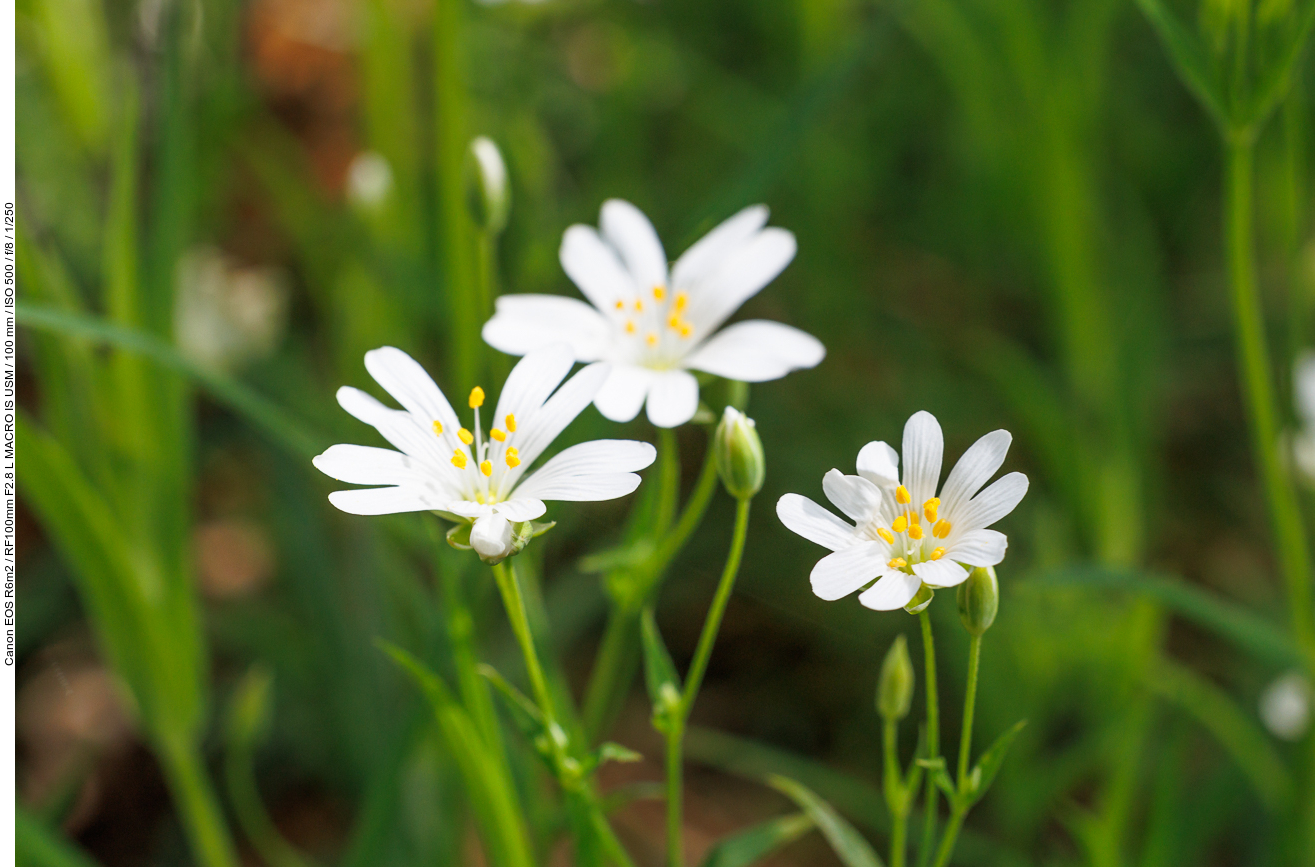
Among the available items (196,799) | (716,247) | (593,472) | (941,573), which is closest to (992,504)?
(941,573)

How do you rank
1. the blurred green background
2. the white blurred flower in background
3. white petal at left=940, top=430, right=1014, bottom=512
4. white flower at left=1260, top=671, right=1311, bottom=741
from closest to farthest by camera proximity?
white petal at left=940, top=430, right=1014, bottom=512, the blurred green background, white flower at left=1260, top=671, right=1311, bottom=741, the white blurred flower in background

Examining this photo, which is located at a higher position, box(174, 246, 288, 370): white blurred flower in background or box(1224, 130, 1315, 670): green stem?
box(174, 246, 288, 370): white blurred flower in background

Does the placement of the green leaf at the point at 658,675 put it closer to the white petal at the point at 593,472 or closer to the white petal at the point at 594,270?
the white petal at the point at 593,472

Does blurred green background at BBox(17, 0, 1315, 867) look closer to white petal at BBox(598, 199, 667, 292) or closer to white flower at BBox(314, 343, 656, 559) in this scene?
white petal at BBox(598, 199, 667, 292)

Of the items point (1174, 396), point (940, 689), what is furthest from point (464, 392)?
point (1174, 396)

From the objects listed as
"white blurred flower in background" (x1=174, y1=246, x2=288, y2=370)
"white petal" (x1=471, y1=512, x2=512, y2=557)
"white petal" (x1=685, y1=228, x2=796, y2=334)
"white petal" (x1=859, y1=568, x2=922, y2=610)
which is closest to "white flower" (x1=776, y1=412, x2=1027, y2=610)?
"white petal" (x1=859, y1=568, x2=922, y2=610)

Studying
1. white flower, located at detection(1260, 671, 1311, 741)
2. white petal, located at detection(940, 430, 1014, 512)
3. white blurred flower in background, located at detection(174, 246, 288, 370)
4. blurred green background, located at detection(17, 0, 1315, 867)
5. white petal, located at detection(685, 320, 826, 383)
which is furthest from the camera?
white blurred flower in background, located at detection(174, 246, 288, 370)
